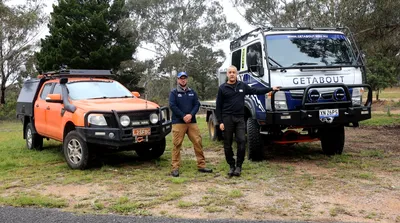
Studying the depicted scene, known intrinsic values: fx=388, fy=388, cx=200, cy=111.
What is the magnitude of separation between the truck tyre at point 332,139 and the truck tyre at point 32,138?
673 centimetres

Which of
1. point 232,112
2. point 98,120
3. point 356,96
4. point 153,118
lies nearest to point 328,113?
point 356,96

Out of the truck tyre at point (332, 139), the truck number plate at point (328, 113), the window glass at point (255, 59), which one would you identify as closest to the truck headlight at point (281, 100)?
the truck number plate at point (328, 113)

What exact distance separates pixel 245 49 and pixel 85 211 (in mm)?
5086

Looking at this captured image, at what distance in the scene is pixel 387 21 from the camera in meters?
12.3

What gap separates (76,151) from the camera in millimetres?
7133

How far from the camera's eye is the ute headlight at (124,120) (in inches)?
267

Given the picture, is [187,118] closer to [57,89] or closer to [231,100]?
[231,100]

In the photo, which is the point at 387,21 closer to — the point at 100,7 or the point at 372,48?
the point at 372,48

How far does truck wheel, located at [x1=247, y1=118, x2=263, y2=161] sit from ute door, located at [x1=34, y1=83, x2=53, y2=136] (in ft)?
14.9

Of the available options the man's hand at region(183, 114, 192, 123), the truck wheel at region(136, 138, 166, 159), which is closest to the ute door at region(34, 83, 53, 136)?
the truck wheel at region(136, 138, 166, 159)

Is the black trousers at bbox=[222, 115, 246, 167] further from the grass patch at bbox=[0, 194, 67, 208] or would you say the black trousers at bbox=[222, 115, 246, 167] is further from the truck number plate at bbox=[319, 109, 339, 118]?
the grass patch at bbox=[0, 194, 67, 208]

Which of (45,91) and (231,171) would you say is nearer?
(231,171)

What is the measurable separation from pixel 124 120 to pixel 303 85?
3281 mm

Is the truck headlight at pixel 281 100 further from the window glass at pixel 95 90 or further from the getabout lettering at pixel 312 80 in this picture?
the window glass at pixel 95 90
